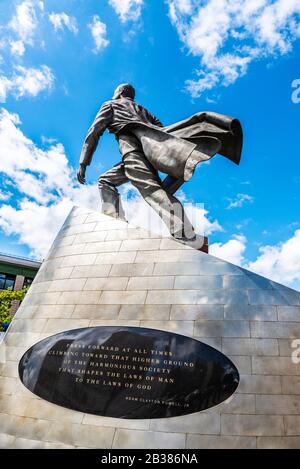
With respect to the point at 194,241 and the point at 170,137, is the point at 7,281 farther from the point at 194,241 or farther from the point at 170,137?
the point at 194,241

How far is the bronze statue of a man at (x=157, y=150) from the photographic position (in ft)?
24.4

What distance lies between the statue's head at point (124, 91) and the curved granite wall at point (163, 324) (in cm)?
460

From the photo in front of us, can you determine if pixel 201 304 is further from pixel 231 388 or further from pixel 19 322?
pixel 19 322

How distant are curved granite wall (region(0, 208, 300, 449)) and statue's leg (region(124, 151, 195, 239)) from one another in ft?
2.71

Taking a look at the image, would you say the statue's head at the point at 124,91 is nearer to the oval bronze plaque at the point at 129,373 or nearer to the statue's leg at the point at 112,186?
the statue's leg at the point at 112,186

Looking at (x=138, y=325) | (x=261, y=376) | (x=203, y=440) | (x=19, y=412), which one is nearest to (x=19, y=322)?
(x=19, y=412)

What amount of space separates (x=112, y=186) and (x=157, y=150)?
1677mm

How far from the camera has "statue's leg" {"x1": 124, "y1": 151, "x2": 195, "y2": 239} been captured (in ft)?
23.2

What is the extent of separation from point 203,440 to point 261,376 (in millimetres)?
1095

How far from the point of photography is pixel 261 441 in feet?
13.1

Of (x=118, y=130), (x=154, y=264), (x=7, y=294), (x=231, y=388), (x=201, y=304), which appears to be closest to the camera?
(x=231, y=388)

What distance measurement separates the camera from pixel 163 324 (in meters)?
5.18

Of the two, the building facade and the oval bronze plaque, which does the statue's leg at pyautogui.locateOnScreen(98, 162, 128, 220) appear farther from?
the building facade

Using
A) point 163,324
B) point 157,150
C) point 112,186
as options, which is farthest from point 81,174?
point 163,324
